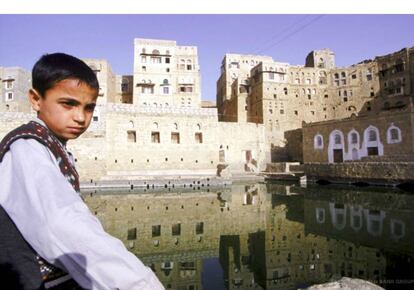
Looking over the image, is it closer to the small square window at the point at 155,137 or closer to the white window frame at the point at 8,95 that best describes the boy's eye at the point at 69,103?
the small square window at the point at 155,137

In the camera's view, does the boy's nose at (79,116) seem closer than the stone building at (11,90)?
Yes

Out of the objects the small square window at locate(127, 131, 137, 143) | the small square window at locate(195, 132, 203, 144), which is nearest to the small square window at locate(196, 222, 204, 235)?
the small square window at locate(127, 131, 137, 143)

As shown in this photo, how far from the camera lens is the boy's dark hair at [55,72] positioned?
3.26 feet

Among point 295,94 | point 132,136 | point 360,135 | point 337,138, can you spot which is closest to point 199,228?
point 132,136

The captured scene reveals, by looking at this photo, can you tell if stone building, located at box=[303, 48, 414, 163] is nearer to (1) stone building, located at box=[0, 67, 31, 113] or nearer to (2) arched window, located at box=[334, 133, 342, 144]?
(2) arched window, located at box=[334, 133, 342, 144]

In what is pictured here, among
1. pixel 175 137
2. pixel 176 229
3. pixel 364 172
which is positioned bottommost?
pixel 176 229

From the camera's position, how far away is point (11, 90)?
31.3 meters

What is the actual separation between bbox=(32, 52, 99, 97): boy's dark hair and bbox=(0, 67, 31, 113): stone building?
36.2 meters

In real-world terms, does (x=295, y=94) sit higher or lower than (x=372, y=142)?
higher

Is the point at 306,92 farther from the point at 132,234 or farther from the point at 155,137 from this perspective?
the point at 132,234

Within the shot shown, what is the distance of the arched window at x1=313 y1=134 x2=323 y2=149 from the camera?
27.2 m

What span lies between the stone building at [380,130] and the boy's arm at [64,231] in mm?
22791

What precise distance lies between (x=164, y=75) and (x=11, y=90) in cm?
1653

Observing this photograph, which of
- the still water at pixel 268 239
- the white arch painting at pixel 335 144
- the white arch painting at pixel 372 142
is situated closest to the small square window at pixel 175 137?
the still water at pixel 268 239
